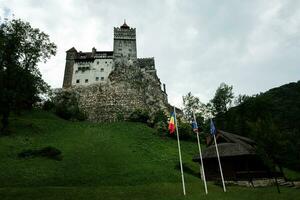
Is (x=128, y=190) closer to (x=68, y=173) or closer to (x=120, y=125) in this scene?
(x=68, y=173)

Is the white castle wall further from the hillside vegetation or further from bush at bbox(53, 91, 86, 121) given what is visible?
the hillside vegetation

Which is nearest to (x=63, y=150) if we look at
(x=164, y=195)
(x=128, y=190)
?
(x=128, y=190)

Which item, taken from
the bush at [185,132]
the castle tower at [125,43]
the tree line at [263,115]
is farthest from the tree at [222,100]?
the castle tower at [125,43]

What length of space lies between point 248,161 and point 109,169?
58.1ft

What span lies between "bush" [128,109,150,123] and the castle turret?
98.2 feet

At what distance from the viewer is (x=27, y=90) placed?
46312 mm

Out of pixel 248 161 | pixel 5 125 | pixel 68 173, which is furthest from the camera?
pixel 5 125

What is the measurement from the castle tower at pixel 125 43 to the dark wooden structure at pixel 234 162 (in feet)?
Result: 223

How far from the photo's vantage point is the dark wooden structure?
32531 mm

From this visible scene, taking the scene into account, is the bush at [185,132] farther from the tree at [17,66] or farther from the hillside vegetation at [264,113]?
the tree at [17,66]

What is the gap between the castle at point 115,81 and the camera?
7950 cm

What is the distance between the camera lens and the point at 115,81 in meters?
85.8

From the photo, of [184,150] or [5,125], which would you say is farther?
[184,150]

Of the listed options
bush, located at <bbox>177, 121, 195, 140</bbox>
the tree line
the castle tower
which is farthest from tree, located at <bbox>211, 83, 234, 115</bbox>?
the castle tower
